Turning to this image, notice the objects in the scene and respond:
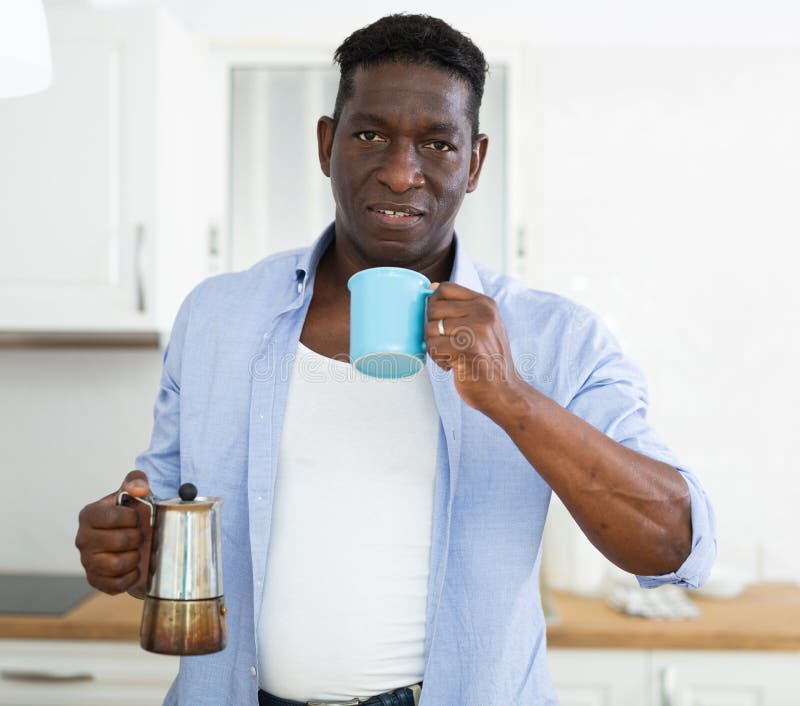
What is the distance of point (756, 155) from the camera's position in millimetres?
2373

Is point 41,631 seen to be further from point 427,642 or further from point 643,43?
point 643,43

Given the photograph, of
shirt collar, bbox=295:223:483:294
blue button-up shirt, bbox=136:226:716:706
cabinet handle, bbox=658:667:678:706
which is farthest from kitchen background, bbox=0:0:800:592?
blue button-up shirt, bbox=136:226:716:706

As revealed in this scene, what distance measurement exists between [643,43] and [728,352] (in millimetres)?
835

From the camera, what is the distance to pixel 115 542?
3.42ft

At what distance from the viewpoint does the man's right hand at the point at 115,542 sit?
3.42ft

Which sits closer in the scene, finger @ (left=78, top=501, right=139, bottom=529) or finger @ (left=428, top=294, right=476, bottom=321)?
finger @ (left=428, top=294, right=476, bottom=321)

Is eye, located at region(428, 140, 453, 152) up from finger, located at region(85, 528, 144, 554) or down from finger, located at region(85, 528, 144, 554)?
up

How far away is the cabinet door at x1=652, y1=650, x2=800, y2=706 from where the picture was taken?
1873mm

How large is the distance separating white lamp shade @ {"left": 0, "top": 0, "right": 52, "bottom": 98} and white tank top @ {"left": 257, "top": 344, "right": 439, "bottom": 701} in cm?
51

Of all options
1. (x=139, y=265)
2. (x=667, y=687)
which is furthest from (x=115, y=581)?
(x=667, y=687)

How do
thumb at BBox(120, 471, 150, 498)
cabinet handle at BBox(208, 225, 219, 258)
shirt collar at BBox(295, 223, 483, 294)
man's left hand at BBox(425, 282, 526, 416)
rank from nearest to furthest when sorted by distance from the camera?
man's left hand at BBox(425, 282, 526, 416) < thumb at BBox(120, 471, 150, 498) < shirt collar at BBox(295, 223, 483, 294) < cabinet handle at BBox(208, 225, 219, 258)

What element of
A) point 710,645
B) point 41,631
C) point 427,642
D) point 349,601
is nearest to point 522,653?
point 427,642

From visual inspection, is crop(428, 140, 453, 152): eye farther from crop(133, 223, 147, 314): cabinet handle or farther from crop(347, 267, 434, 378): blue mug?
crop(133, 223, 147, 314): cabinet handle

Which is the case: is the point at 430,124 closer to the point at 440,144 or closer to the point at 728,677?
the point at 440,144
